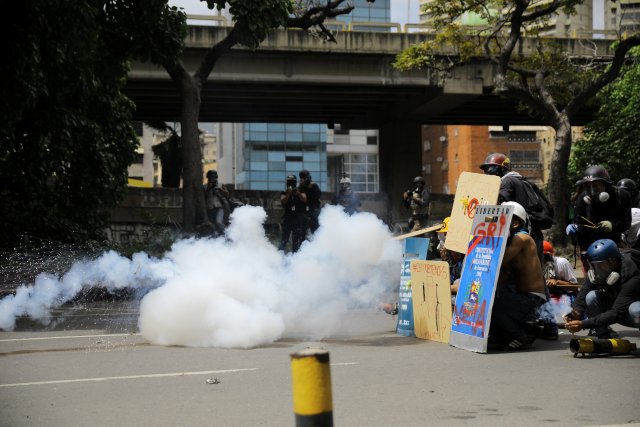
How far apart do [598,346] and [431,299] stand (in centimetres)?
185

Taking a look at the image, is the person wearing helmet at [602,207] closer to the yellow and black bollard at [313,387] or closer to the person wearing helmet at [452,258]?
the person wearing helmet at [452,258]

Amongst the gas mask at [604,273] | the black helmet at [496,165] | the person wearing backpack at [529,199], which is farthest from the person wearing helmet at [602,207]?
the gas mask at [604,273]

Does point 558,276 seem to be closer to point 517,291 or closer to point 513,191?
point 513,191

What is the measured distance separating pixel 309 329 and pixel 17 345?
3192 millimetres

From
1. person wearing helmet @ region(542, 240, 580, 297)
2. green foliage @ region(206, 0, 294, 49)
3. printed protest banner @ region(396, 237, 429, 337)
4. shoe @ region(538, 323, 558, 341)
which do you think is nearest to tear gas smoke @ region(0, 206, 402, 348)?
printed protest banner @ region(396, 237, 429, 337)

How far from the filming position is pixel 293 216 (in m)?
16.9

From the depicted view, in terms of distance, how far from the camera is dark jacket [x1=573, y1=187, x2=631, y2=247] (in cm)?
950

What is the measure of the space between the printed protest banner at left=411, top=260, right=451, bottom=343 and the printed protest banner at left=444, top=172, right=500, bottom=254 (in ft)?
1.12

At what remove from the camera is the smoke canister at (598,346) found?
25.4ft

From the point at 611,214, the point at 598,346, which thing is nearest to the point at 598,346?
the point at 598,346

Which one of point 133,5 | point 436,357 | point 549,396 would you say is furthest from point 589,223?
point 133,5

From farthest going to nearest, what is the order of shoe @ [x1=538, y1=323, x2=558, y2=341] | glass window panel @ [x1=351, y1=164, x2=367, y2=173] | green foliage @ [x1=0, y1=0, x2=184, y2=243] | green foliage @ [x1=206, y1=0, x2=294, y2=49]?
glass window panel @ [x1=351, y1=164, x2=367, y2=173] → green foliage @ [x1=206, y1=0, x2=294, y2=49] → green foliage @ [x1=0, y1=0, x2=184, y2=243] → shoe @ [x1=538, y1=323, x2=558, y2=341]

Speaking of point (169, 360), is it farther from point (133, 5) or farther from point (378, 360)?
point (133, 5)

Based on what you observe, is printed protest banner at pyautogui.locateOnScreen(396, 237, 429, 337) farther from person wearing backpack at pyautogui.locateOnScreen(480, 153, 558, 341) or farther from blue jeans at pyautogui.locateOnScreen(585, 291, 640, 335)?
blue jeans at pyautogui.locateOnScreen(585, 291, 640, 335)
